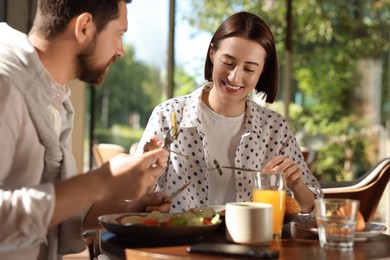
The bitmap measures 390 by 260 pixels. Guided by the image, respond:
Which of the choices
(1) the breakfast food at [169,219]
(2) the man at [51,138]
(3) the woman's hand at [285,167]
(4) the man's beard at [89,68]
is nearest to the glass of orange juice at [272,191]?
(1) the breakfast food at [169,219]

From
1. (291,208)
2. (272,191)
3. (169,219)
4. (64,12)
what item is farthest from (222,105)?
(64,12)

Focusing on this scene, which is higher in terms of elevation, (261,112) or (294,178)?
(261,112)

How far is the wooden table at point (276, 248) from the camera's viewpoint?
1384mm

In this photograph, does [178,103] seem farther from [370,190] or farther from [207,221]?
[370,190]

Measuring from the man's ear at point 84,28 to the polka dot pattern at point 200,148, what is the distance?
27.4 inches

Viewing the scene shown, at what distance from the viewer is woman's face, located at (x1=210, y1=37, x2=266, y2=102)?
2312mm

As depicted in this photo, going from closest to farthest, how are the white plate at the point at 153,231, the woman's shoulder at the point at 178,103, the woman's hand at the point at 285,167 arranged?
1. the white plate at the point at 153,231
2. the woman's hand at the point at 285,167
3. the woman's shoulder at the point at 178,103

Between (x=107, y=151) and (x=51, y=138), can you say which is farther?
(x=107, y=151)

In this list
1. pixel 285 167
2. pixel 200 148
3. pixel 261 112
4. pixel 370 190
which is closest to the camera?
pixel 285 167

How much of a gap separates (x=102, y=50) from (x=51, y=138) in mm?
237

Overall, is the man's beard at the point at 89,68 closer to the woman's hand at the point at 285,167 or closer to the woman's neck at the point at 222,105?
the woman's hand at the point at 285,167

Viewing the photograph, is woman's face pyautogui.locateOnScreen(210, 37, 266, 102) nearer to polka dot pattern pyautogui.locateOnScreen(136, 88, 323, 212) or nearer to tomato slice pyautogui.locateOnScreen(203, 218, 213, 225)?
polka dot pattern pyautogui.locateOnScreen(136, 88, 323, 212)

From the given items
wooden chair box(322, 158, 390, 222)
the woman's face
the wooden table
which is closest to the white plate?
the wooden table

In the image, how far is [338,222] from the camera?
149cm
